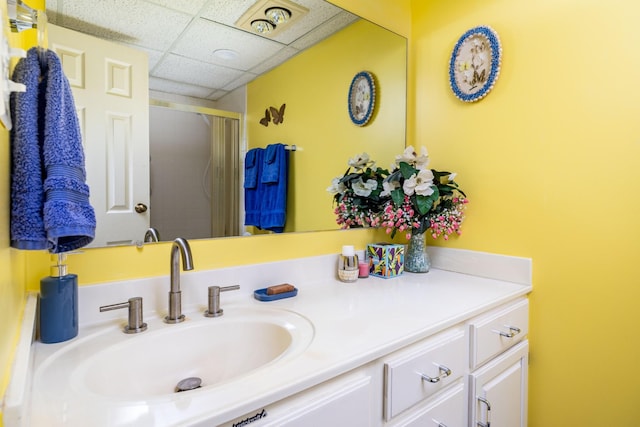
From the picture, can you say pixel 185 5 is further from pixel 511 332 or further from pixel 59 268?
pixel 511 332

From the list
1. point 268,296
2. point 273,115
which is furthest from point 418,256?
point 273,115

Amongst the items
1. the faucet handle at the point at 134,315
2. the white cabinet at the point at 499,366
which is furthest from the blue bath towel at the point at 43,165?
the white cabinet at the point at 499,366

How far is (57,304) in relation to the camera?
2.36 feet

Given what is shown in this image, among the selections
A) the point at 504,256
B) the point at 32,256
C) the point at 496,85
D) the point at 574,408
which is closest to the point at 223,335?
the point at 32,256

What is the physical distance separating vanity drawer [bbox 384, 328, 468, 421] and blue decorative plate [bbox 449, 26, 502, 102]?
0.96 metres

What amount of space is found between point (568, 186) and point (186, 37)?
1318 millimetres

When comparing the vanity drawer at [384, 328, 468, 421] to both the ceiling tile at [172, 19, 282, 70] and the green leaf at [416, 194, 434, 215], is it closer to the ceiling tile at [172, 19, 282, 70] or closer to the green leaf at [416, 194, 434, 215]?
the green leaf at [416, 194, 434, 215]

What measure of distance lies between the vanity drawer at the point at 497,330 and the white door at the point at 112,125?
99 centimetres

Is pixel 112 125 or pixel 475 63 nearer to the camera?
pixel 112 125

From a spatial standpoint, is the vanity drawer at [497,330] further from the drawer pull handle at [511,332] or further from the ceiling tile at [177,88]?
the ceiling tile at [177,88]

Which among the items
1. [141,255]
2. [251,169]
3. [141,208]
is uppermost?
[251,169]

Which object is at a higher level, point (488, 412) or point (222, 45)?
point (222, 45)

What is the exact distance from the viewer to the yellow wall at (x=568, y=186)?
1.04m

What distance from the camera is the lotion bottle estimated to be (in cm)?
129
